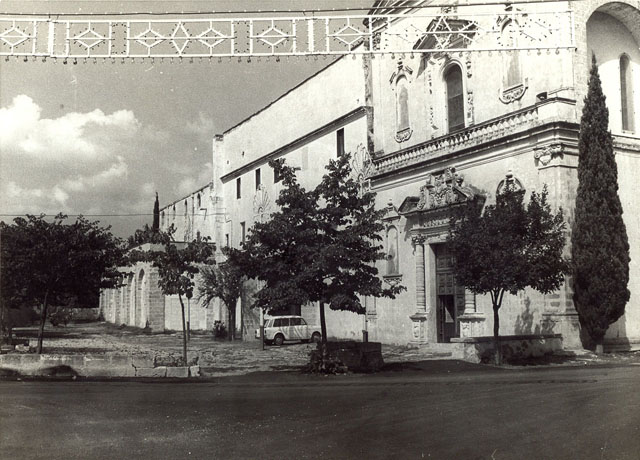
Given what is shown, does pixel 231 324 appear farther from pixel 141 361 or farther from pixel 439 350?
pixel 141 361

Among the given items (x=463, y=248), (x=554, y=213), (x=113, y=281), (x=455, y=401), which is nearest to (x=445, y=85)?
(x=554, y=213)

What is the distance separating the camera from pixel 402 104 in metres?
29.3

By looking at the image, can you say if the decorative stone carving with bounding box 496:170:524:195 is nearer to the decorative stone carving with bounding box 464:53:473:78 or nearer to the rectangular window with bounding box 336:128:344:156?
the decorative stone carving with bounding box 464:53:473:78

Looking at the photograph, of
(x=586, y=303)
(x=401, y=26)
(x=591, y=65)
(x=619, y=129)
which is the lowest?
(x=586, y=303)

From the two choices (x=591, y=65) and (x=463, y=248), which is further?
(x=591, y=65)

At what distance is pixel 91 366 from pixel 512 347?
11.4m

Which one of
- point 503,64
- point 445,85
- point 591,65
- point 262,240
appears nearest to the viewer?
point 262,240

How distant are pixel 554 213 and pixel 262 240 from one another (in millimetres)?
9143

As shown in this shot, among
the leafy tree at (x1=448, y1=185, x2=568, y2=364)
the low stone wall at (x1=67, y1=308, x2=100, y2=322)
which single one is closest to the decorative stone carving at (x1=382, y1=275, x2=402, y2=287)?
the leafy tree at (x1=448, y1=185, x2=568, y2=364)

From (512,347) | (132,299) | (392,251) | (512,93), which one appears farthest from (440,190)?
(132,299)

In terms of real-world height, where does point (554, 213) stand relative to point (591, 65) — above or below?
below

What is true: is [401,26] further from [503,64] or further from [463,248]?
[463,248]

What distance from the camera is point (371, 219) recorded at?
17.9 m

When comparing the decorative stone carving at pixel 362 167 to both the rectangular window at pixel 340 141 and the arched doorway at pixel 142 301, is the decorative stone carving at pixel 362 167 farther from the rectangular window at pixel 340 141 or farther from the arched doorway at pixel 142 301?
the arched doorway at pixel 142 301
